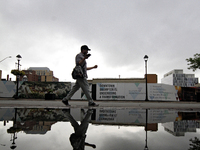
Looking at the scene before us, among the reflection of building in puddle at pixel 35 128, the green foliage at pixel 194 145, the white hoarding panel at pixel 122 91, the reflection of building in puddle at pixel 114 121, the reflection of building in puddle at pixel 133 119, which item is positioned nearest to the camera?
the green foliage at pixel 194 145

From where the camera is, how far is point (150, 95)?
18188mm

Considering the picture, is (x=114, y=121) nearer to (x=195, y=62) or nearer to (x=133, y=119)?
(x=133, y=119)

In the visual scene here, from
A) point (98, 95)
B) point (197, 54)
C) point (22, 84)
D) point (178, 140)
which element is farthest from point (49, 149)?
point (197, 54)

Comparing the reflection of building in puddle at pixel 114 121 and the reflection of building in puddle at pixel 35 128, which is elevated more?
the reflection of building in puddle at pixel 35 128

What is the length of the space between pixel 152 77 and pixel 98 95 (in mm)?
20581

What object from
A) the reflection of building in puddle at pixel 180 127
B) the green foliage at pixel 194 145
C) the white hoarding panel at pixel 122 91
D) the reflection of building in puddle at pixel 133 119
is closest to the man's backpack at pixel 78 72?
the reflection of building in puddle at pixel 133 119

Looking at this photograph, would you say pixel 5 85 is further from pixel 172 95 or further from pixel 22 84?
pixel 172 95

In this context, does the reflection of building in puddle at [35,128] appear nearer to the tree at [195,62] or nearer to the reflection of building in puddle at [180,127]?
the reflection of building in puddle at [180,127]

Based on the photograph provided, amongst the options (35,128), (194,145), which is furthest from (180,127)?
(35,128)

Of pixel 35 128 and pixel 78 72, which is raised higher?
pixel 78 72

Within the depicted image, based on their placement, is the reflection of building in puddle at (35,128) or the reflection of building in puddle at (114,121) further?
the reflection of building in puddle at (114,121)

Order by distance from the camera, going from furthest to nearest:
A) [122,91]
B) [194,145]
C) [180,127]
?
[122,91] < [180,127] < [194,145]

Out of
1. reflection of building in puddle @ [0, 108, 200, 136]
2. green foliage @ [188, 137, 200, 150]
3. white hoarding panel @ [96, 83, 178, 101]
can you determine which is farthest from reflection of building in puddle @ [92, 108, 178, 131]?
white hoarding panel @ [96, 83, 178, 101]

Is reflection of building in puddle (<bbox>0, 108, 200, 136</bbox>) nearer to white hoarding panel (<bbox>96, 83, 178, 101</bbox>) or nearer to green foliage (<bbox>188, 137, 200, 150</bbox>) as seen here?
green foliage (<bbox>188, 137, 200, 150</bbox>)
